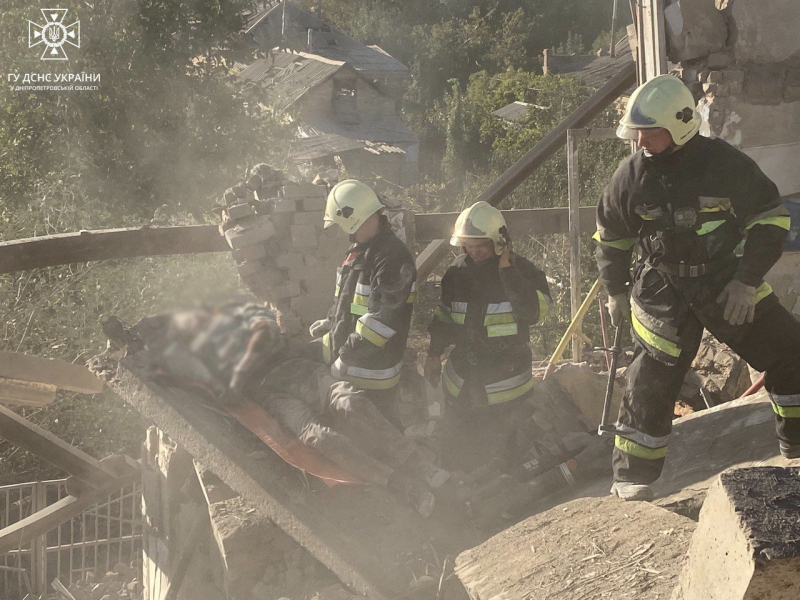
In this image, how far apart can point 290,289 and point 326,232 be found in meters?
0.49

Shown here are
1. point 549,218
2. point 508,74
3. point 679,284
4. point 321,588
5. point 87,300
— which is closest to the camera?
point 679,284

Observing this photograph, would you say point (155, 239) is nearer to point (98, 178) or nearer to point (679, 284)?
point (679, 284)

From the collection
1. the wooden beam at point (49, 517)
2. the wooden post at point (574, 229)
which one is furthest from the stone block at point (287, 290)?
the wooden post at point (574, 229)

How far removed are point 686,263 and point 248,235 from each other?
2891mm

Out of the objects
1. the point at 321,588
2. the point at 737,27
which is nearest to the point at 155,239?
the point at 321,588

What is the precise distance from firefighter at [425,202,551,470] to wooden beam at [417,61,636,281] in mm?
851

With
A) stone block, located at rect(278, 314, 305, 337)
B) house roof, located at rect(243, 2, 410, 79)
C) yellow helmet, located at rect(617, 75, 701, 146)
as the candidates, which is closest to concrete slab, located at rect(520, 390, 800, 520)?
yellow helmet, located at rect(617, 75, 701, 146)

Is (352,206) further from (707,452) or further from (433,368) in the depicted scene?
(707,452)

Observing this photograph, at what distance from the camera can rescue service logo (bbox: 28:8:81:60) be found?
14320mm

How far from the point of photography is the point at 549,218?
6.07m

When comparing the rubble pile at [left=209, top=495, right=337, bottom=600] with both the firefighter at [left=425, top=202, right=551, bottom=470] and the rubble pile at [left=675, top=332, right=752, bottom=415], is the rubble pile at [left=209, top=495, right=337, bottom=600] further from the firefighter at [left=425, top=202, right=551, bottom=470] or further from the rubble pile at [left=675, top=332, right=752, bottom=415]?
the rubble pile at [left=675, top=332, right=752, bottom=415]

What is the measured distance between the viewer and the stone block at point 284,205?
536cm

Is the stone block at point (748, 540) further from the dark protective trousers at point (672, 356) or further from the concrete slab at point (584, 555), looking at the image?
the dark protective trousers at point (672, 356)

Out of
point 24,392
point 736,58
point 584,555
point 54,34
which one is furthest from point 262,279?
point 54,34
